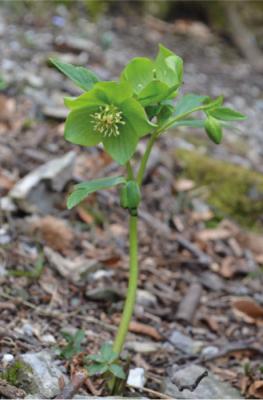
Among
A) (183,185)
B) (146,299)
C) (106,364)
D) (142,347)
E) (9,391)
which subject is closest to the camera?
(9,391)

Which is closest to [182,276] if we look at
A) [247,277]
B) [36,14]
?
[247,277]

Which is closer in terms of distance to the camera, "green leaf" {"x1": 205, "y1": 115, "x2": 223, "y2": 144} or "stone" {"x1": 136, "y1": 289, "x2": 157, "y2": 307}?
"green leaf" {"x1": 205, "y1": 115, "x2": 223, "y2": 144}

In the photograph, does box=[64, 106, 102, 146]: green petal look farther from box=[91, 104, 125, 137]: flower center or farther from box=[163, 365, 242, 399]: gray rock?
box=[163, 365, 242, 399]: gray rock

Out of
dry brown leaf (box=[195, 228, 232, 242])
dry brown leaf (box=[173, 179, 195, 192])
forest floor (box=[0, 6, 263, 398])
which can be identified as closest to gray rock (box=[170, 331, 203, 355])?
forest floor (box=[0, 6, 263, 398])

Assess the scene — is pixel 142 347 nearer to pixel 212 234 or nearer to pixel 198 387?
pixel 198 387

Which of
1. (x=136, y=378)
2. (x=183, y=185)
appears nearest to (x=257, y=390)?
(x=136, y=378)

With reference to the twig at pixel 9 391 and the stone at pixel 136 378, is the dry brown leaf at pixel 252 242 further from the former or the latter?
the twig at pixel 9 391

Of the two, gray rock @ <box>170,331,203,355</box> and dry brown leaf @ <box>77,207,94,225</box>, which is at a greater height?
dry brown leaf @ <box>77,207,94,225</box>
